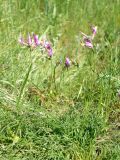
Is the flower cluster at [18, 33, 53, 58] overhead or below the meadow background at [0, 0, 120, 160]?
overhead

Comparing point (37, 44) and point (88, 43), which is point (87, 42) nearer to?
point (88, 43)

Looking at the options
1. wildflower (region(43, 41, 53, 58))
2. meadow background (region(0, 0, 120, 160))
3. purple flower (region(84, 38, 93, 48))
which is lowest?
meadow background (region(0, 0, 120, 160))

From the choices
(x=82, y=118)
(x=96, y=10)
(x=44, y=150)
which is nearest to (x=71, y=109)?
(x=82, y=118)

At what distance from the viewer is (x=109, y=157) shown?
2.41m

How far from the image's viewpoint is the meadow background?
2.42 meters

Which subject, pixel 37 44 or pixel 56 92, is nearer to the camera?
pixel 56 92

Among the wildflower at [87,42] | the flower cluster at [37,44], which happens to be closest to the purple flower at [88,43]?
the wildflower at [87,42]

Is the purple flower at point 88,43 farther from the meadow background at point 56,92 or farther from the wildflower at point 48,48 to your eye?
the wildflower at point 48,48

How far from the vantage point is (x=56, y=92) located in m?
2.99

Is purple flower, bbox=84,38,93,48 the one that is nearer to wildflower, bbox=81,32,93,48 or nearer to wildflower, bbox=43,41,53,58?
wildflower, bbox=81,32,93,48

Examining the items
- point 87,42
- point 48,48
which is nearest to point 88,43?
point 87,42

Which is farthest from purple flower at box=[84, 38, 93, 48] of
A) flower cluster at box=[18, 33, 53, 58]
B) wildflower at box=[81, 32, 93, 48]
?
flower cluster at box=[18, 33, 53, 58]

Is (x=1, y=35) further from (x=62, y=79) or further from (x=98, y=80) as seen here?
(x=98, y=80)

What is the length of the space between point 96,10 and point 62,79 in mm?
1327
